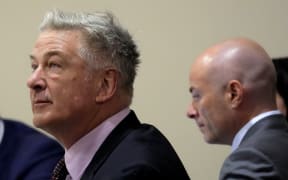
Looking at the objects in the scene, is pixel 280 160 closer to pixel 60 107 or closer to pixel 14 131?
pixel 60 107

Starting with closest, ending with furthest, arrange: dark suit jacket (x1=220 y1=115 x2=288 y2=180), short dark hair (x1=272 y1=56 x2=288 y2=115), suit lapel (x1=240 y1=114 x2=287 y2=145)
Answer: dark suit jacket (x1=220 y1=115 x2=288 y2=180) < suit lapel (x1=240 y1=114 x2=287 y2=145) < short dark hair (x1=272 y1=56 x2=288 y2=115)

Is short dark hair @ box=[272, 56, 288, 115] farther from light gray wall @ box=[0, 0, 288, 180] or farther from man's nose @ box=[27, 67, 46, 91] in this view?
man's nose @ box=[27, 67, 46, 91]

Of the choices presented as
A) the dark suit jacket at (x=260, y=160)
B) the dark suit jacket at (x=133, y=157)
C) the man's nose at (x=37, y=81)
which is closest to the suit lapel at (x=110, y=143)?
the dark suit jacket at (x=133, y=157)

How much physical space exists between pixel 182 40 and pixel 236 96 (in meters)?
1.08

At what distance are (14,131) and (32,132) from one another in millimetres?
48

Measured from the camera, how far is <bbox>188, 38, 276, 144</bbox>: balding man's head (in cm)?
137

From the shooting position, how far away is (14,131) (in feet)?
4.98

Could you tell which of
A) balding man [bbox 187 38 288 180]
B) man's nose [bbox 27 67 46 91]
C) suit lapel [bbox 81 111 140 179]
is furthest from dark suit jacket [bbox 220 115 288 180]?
man's nose [bbox 27 67 46 91]

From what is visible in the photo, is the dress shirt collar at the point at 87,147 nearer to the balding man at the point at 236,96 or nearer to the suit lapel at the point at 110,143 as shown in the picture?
the suit lapel at the point at 110,143

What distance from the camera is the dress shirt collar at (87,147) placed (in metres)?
1.45

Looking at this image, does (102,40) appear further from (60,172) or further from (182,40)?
(182,40)

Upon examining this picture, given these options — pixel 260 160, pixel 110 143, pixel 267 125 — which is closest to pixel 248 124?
pixel 267 125

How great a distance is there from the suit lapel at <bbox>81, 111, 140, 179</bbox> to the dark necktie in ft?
0.32

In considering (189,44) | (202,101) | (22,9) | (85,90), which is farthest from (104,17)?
(22,9)
